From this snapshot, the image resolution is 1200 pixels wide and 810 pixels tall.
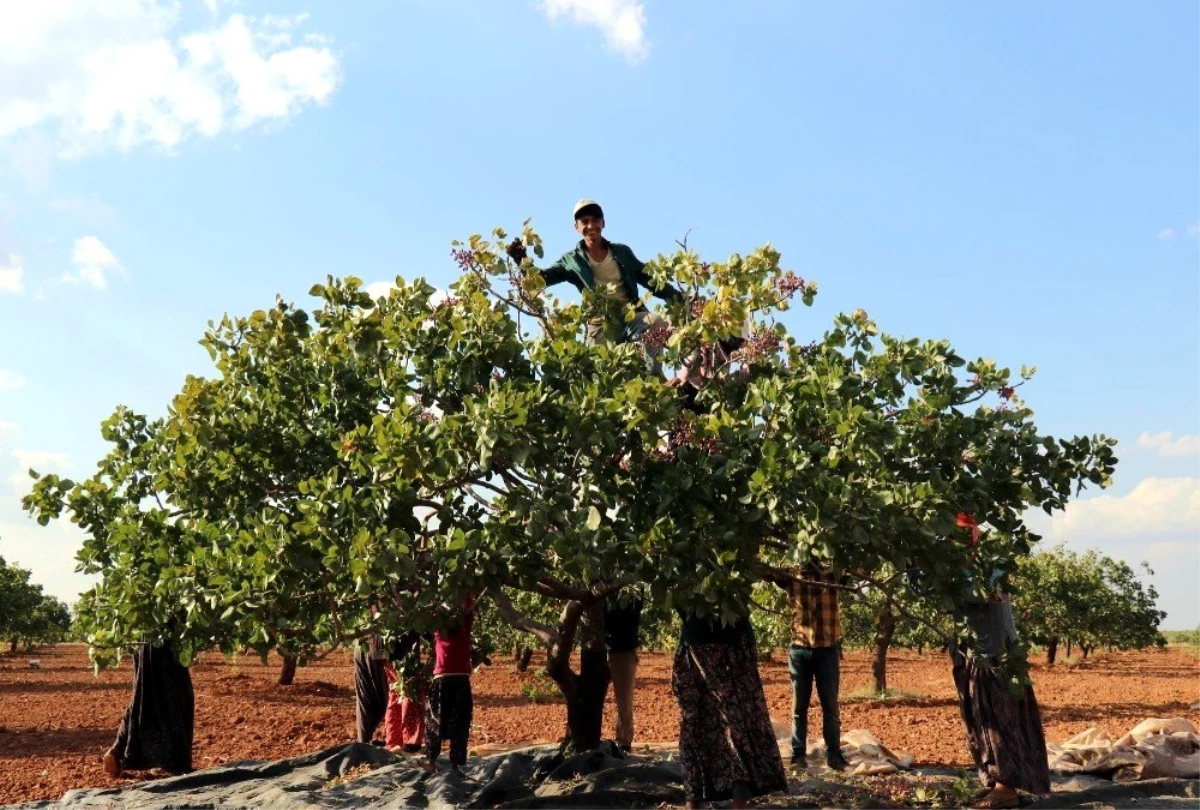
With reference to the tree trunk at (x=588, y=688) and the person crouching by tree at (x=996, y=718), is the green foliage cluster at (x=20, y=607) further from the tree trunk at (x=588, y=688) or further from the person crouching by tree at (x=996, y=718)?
the person crouching by tree at (x=996, y=718)

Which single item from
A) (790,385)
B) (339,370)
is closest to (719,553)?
(790,385)

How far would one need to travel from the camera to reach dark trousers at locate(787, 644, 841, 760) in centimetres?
958

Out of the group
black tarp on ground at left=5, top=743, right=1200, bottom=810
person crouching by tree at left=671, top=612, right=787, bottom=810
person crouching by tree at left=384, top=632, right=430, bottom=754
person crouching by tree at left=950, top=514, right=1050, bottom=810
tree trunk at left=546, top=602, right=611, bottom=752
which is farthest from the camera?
person crouching by tree at left=384, top=632, right=430, bottom=754

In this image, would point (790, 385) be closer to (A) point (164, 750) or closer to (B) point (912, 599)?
(B) point (912, 599)

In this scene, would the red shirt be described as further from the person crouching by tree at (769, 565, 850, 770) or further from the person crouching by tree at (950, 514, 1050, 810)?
the person crouching by tree at (950, 514, 1050, 810)

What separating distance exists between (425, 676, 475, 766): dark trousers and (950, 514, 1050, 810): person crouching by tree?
405 cm

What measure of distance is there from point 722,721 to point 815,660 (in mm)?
2572

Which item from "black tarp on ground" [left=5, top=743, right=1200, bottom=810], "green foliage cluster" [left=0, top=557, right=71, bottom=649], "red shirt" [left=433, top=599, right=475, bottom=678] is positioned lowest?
"black tarp on ground" [left=5, top=743, right=1200, bottom=810]

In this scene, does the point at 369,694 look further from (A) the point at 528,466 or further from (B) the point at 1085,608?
(B) the point at 1085,608

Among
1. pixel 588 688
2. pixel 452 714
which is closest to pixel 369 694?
pixel 452 714

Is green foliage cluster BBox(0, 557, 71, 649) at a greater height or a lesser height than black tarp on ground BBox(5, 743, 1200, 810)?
greater

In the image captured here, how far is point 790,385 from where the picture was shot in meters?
6.60

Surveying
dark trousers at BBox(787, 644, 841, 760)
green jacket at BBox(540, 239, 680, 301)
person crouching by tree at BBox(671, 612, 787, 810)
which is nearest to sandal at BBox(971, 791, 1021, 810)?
person crouching by tree at BBox(671, 612, 787, 810)

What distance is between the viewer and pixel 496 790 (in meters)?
8.47
